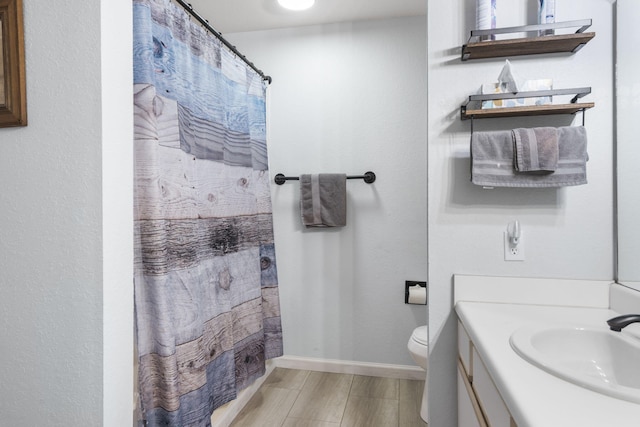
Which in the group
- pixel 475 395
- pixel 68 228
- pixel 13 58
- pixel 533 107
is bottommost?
pixel 475 395

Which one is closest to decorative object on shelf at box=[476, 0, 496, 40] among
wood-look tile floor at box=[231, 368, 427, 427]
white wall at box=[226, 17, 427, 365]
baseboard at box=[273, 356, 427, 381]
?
white wall at box=[226, 17, 427, 365]

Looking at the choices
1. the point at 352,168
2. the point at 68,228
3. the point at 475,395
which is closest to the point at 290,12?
the point at 352,168

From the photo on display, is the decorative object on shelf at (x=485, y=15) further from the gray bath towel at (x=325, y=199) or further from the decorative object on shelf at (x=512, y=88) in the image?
the gray bath towel at (x=325, y=199)

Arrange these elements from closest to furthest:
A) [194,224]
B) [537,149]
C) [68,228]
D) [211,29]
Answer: [68,228] → [537,149] → [194,224] → [211,29]

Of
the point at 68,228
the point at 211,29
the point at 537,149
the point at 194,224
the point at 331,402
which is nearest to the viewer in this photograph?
the point at 68,228

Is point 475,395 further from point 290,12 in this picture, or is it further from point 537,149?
point 290,12

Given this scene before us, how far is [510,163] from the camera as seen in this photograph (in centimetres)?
126

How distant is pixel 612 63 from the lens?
4.22 ft

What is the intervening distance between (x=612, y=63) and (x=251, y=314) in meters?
1.92

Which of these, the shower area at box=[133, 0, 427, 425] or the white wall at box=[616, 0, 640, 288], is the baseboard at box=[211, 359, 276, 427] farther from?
the white wall at box=[616, 0, 640, 288]

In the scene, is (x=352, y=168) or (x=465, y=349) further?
(x=352, y=168)

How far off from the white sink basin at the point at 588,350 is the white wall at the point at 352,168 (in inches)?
54.4

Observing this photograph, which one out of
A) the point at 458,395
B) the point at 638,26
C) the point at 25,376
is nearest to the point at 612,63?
the point at 638,26

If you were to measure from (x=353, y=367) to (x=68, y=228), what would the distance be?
198 cm
